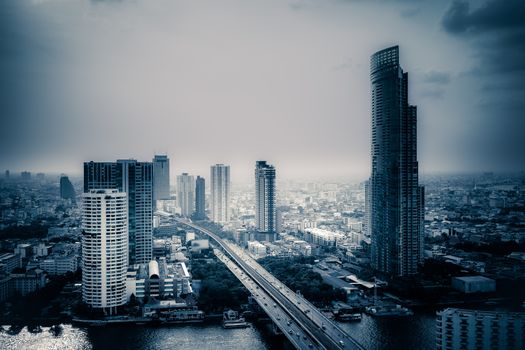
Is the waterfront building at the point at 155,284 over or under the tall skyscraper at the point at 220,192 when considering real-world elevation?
under

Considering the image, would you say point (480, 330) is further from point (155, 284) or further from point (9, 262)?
point (9, 262)

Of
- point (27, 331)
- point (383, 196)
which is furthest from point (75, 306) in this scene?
point (383, 196)

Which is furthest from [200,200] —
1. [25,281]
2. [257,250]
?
[25,281]

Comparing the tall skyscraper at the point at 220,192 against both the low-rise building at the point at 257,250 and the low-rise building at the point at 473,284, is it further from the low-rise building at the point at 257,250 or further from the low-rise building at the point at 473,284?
the low-rise building at the point at 473,284

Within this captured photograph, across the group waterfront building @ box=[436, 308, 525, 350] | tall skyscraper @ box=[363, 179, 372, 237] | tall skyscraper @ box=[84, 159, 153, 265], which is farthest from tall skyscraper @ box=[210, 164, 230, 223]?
waterfront building @ box=[436, 308, 525, 350]

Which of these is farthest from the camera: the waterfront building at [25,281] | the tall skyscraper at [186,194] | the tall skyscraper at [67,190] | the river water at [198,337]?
the tall skyscraper at [186,194]

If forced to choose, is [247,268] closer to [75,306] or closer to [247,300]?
[247,300]

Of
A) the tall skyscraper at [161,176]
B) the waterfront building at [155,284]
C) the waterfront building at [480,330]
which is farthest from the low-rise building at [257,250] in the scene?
the waterfront building at [480,330]
